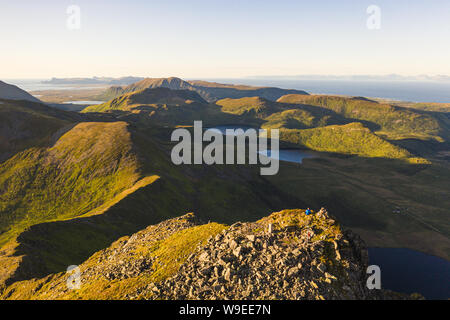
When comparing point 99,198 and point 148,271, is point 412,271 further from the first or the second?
point 99,198

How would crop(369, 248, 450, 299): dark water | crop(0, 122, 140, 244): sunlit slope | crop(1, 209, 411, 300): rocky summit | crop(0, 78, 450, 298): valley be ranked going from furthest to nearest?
crop(0, 122, 140, 244): sunlit slope, crop(369, 248, 450, 299): dark water, crop(0, 78, 450, 298): valley, crop(1, 209, 411, 300): rocky summit

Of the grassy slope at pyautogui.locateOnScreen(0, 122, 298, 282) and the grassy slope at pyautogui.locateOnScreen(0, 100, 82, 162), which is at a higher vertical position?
the grassy slope at pyautogui.locateOnScreen(0, 100, 82, 162)
